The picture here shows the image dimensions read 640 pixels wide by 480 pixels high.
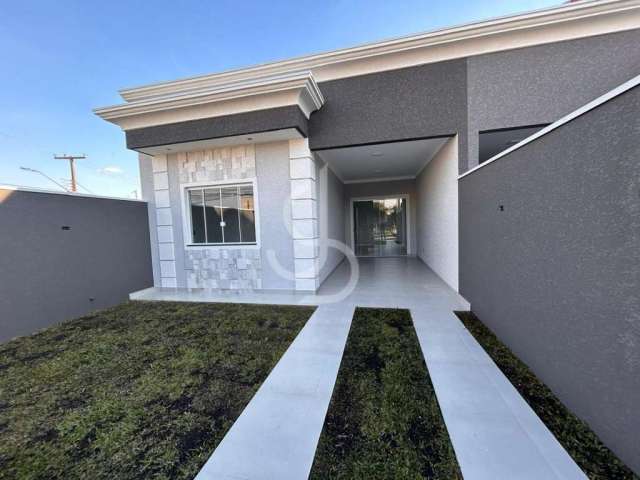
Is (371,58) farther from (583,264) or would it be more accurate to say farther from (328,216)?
(583,264)

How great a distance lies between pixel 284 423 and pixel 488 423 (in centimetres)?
144

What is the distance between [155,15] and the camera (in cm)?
652

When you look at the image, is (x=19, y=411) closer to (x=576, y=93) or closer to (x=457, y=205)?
(x=457, y=205)

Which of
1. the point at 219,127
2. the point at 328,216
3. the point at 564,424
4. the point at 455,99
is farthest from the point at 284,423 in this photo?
the point at 328,216

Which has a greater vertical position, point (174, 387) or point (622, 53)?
point (622, 53)

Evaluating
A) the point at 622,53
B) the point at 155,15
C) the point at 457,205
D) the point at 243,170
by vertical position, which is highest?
the point at 155,15

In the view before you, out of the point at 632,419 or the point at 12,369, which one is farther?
the point at 12,369

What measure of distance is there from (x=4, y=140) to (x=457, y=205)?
24.0 meters

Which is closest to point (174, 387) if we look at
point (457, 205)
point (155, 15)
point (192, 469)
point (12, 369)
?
point (192, 469)

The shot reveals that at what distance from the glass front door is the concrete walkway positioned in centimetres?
713

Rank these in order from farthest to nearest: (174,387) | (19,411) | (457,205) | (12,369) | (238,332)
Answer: (457,205) < (238,332) < (12,369) < (174,387) < (19,411)

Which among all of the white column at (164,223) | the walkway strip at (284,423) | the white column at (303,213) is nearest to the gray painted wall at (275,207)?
the white column at (303,213)

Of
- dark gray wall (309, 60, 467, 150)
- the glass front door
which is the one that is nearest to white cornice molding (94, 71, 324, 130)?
dark gray wall (309, 60, 467, 150)

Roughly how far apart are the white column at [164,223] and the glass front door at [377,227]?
698 centimetres
